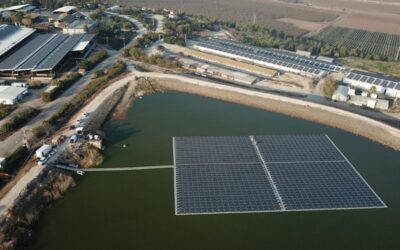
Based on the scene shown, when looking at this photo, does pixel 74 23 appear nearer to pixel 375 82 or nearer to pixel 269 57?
pixel 269 57

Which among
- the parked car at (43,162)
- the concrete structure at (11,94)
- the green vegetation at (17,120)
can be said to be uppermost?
the concrete structure at (11,94)

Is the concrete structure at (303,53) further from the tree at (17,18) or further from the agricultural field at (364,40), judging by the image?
the tree at (17,18)

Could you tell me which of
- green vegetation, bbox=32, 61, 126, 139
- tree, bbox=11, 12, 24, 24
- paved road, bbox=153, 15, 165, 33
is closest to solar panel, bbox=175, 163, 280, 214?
green vegetation, bbox=32, 61, 126, 139

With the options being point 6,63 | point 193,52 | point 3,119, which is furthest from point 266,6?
point 3,119

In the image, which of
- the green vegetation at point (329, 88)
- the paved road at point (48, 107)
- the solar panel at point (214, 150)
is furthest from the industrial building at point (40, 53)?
the green vegetation at point (329, 88)

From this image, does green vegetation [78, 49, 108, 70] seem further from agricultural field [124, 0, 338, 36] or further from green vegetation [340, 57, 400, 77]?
agricultural field [124, 0, 338, 36]

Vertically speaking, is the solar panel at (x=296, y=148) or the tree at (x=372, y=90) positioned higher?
the tree at (x=372, y=90)

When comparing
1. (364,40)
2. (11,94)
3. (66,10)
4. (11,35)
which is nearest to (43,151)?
(11,94)

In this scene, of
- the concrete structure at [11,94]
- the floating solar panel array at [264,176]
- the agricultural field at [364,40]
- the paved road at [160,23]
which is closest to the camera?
the floating solar panel array at [264,176]
